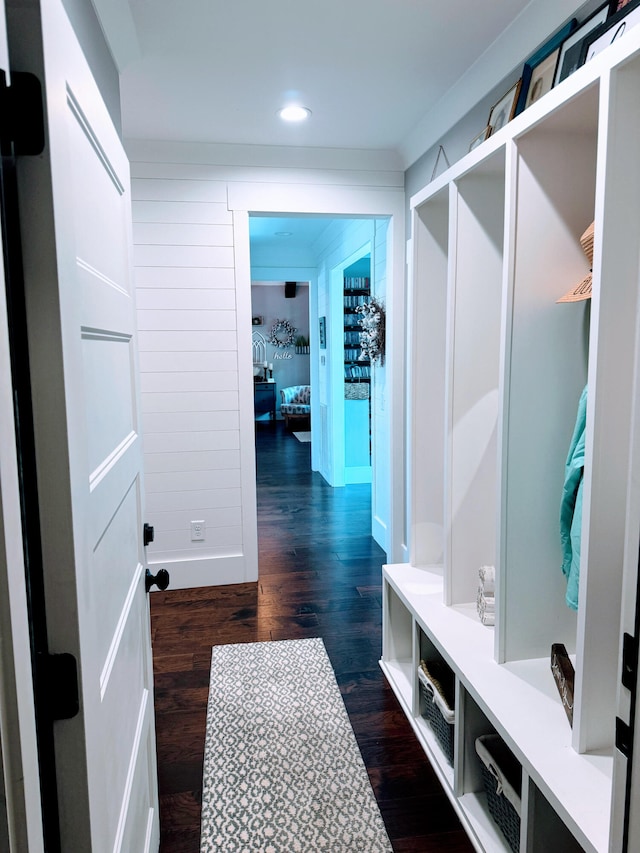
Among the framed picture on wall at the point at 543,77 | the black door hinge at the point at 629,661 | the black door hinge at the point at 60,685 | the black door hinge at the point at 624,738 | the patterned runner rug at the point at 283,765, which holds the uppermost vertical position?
the framed picture on wall at the point at 543,77

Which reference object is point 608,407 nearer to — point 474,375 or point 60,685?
point 474,375

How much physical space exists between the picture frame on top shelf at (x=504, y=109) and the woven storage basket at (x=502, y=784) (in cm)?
210

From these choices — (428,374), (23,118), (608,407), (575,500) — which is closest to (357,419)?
(428,374)

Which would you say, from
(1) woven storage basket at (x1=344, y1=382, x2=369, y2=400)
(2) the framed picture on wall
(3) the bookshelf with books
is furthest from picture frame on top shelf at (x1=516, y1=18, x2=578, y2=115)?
(1) woven storage basket at (x1=344, y1=382, x2=369, y2=400)

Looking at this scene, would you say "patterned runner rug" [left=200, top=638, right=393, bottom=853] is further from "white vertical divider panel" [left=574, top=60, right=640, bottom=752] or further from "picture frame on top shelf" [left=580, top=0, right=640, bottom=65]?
"picture frame on top shelf" [left=580, top=0, right=640, bottom=65]

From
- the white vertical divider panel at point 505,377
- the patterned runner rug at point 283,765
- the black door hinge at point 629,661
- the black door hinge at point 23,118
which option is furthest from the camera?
the patterned runner rug at point 283,765

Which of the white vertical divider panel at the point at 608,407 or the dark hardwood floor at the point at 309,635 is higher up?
the white vertical divider panel at the point at 608,407

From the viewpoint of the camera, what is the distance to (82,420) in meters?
0.83

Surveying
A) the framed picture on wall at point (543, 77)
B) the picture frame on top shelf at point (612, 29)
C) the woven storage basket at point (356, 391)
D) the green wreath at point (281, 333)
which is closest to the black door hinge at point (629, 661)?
the picture frame on top shelf at point (612, 29)

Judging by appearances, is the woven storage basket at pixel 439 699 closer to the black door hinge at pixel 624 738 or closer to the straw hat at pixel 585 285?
the black door hinge at pixel 624 738

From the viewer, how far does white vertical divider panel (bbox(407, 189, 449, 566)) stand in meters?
2.33

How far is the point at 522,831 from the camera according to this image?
1.37 metres

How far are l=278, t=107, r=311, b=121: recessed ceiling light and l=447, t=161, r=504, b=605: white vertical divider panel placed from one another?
1.26 metres

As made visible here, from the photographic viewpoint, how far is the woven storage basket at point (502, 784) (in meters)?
1.50
